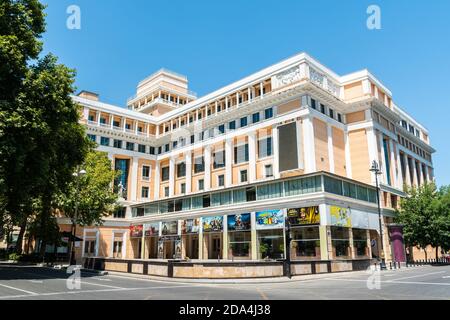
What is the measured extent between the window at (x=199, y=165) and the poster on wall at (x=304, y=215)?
22.7m

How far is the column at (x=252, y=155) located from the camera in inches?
1875

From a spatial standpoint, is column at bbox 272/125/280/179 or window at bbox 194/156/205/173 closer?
column at bbox 272/125/280/179

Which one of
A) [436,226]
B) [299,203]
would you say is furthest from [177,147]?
[436,226]

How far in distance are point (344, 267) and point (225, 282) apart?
12442mm

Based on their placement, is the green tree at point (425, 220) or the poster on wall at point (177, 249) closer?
the green tree at point (425, 220)

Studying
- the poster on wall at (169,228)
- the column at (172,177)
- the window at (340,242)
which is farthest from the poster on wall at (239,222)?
the column at (172,177)

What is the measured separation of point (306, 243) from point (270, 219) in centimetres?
462

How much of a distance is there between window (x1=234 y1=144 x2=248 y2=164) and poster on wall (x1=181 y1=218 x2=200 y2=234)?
1054 centimetres

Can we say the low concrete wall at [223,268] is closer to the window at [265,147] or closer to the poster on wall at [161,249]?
the window at [265,147]

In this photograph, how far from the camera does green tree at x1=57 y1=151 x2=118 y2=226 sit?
39438mm

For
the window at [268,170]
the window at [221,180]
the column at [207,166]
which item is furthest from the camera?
the column at [207,166]

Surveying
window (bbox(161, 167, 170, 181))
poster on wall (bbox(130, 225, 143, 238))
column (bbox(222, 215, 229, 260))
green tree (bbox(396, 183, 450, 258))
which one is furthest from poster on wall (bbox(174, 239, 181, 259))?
green tree (bbox(396, 183, 450, 258))

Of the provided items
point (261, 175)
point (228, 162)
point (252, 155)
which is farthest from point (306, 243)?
point (228, 162)

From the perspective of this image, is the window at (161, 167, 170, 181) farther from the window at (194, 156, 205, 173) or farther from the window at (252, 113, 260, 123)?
the window at (252, 113, 260, 123)
